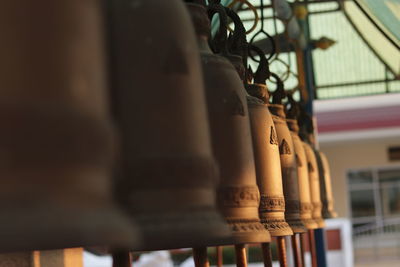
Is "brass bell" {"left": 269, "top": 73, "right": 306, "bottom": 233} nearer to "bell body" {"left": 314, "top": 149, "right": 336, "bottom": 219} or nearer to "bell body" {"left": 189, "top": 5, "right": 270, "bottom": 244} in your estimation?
"bell body" {"left": 189, "top": 5, "right": 270, "bottom": 244}

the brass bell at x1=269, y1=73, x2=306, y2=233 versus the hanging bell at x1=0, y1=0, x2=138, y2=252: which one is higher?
the hanging bell at x1=0, y1=0, x2=138, y2=252

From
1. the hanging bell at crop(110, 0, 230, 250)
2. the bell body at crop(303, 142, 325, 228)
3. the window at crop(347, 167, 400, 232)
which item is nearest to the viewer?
the hanging bell at crop(110, 0, 230, 250)

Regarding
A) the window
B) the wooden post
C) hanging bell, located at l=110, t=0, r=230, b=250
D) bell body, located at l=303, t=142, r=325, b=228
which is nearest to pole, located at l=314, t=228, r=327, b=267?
bell body, located at l=303, t=142, r=325, b=228

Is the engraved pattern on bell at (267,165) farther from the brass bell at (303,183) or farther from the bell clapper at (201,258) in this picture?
the brass bell at (303,183)

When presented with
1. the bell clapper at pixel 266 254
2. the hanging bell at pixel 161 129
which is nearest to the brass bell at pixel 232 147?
the hanging bell at pixel 161 129

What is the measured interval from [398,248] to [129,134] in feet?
33.9

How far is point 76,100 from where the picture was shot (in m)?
0.48

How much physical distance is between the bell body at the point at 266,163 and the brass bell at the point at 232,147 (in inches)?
10.7

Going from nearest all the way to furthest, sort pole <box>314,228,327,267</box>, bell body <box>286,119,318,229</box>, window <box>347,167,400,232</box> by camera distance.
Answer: bell body <box>286,119,318,229</box> → pole <box>314,228,327,267</box> → window <box>347,167,400,232</box>

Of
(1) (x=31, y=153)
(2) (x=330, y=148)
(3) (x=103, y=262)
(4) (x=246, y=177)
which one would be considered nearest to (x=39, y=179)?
(1) (x=31, y=153)

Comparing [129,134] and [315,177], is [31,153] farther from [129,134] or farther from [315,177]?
[315,177]

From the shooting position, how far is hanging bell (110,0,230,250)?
61 centimetres

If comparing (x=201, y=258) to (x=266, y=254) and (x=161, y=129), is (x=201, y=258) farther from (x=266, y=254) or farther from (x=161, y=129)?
(x=266, y=254)

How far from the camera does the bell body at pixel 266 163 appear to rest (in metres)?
1.20
